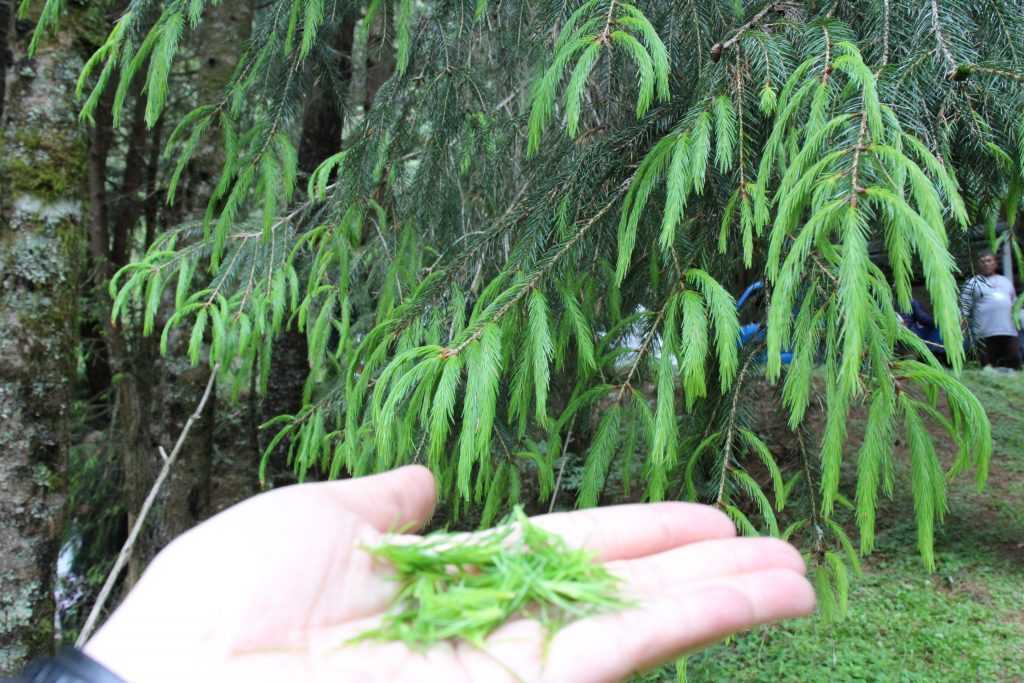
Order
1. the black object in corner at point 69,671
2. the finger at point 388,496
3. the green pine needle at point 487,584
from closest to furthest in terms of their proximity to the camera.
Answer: the black object in corner at point 69,671, the green pine needle at point 487,584, the finger at point 388,496

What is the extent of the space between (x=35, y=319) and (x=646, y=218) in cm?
192

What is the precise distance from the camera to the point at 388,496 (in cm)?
129

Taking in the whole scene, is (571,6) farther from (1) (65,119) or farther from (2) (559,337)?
(1) (65,119)

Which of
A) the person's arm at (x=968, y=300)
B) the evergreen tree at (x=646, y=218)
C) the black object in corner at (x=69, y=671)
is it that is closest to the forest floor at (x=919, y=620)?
the person's arm at (x=968, y=300)

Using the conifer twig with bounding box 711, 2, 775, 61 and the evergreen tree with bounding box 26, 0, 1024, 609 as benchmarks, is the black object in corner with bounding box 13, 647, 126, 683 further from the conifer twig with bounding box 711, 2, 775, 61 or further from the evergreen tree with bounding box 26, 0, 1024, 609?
the conifer twig with bounding box 711, 2, 775, 61

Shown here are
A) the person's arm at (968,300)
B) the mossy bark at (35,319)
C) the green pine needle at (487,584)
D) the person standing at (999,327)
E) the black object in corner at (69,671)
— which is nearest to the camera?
the black object in corner at (69,671)

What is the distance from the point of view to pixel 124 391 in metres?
3.62

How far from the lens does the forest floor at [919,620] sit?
2.91 m

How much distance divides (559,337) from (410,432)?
38 centimetres

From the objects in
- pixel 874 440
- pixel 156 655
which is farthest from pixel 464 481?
pixel 874 440

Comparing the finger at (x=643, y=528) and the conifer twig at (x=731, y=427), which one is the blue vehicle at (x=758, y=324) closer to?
the conifer twig at (x=731, y=427)

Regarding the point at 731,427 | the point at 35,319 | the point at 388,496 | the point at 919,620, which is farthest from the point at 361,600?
the point at 919,620

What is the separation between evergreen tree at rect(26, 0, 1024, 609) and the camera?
43.5 inches

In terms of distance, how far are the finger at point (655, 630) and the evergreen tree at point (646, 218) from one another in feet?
0.73
